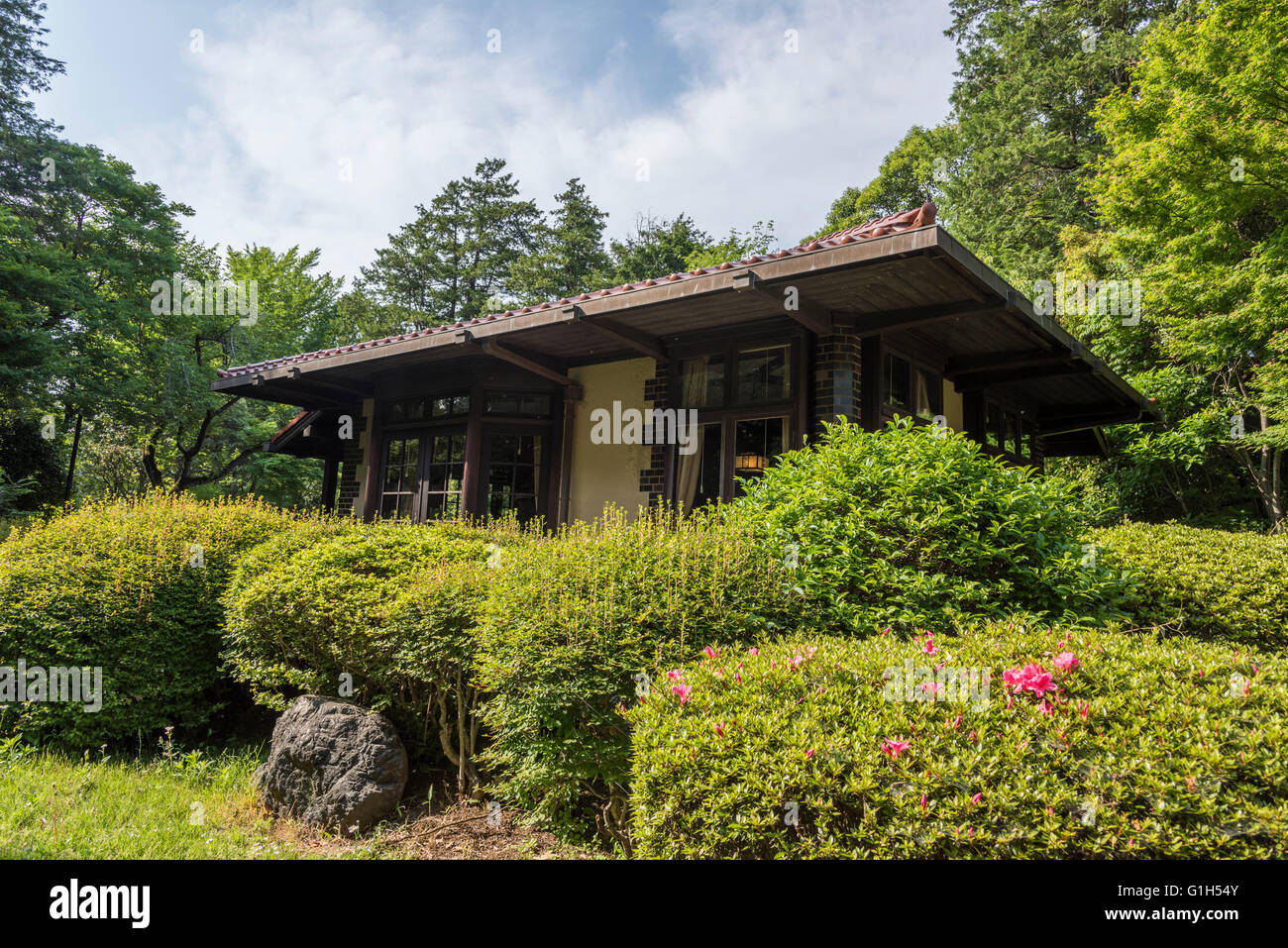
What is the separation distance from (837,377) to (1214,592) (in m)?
3.22

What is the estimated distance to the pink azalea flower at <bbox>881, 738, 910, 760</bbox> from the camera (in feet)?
7.35

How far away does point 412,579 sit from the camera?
186 inches

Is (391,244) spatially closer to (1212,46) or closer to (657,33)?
(657,33)

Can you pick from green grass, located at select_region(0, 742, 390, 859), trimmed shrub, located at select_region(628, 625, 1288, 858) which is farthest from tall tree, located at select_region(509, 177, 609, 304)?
trimmed shrub, located at select_region(628, 625, 1288, 858)

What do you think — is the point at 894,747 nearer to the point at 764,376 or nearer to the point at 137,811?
the point at 137,811

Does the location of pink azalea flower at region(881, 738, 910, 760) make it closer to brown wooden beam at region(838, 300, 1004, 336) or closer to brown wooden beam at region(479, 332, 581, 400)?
brown wooden beam at region(838, 300, 1004, 336)

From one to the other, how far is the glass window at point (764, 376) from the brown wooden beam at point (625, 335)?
923mm

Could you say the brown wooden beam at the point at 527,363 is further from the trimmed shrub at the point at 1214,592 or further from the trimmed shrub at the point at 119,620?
the trimmed shrub at the point at 1214,592

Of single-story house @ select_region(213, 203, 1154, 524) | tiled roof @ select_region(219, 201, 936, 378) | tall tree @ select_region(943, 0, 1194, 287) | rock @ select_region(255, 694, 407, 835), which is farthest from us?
tall tree @ select_region(943, 0, 1194, 287)

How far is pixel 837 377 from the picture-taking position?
661cm

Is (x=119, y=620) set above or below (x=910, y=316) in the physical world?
below

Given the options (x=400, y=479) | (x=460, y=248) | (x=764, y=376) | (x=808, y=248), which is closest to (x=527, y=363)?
(x=764, y=376)

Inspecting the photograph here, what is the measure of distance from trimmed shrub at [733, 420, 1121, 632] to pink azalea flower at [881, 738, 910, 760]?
4.75 feet
